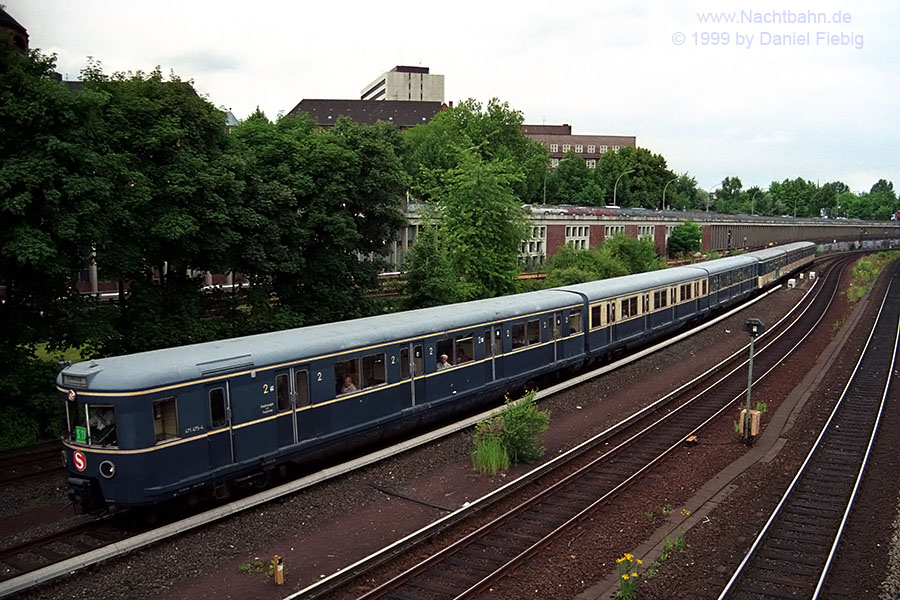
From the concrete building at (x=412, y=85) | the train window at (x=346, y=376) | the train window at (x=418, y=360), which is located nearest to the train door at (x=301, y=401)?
the train window at (x=346, y=376)

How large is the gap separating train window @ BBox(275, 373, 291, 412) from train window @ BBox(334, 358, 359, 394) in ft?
3.99

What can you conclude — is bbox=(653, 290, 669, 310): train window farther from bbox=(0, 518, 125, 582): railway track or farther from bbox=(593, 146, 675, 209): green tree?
bbox=(593, 146, 675, 209): green tree

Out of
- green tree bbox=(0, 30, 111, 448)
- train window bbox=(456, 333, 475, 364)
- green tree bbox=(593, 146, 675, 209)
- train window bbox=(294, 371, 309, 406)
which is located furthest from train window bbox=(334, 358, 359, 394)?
green tree bbox=(593, 146, 675, 209)

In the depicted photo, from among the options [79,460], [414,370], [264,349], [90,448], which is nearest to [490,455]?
[414,370]

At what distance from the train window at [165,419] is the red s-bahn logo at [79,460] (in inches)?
51.1

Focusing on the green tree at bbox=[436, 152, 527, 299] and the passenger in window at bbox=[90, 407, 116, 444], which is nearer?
the passenger in window at bbox=[90, 407, 116, 444]

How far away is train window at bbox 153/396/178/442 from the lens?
39.1 feet

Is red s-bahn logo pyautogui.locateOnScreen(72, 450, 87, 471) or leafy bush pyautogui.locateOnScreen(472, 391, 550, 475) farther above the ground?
red s-bahn logo pyautogui.locateOnScreen(72, 450, 87, 471)

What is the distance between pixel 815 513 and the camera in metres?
13.2

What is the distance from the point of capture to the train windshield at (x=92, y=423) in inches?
463

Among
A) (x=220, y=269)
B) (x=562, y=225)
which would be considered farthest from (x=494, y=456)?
(x=562, y=225)

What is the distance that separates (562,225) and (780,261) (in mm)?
17463

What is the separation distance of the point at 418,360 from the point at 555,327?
6.72 meters

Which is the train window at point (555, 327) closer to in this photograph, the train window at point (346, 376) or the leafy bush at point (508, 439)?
the leafy bush at point (508, 439)
